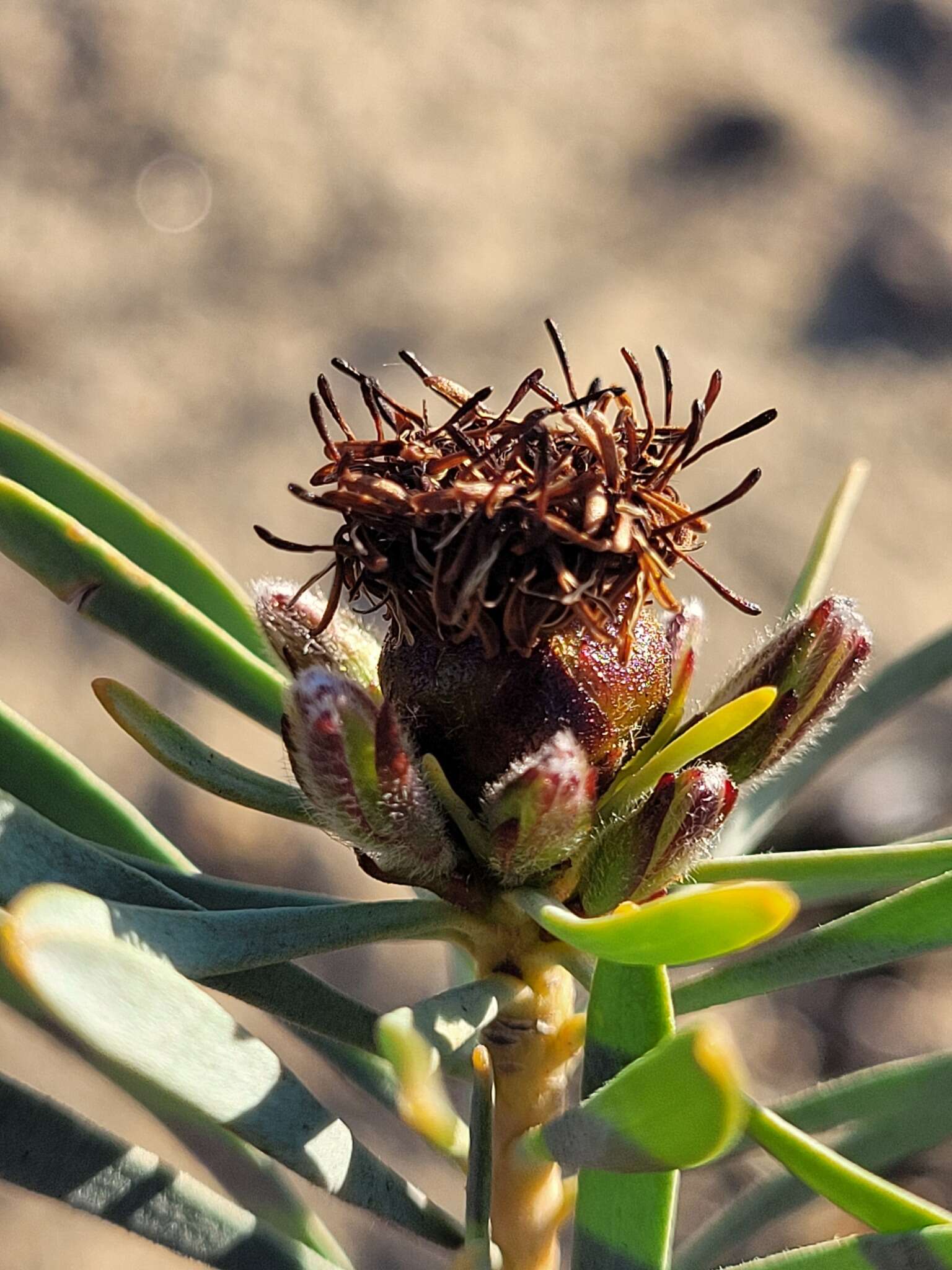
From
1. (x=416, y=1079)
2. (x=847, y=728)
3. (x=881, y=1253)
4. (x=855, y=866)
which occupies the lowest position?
(x=881, y=1253)

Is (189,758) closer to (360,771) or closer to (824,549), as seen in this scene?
(360,771)

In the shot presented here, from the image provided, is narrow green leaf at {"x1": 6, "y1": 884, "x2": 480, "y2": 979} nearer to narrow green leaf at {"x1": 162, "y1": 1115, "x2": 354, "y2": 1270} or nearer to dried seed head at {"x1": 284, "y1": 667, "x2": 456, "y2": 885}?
dried seed head at {"x1": 284, "y1": 667, "x2": 456, "y2": 885}

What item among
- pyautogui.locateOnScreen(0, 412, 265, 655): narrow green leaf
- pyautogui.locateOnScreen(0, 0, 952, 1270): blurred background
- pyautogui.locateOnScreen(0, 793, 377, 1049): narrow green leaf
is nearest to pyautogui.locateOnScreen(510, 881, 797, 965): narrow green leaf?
pyautogui.locateOnScreen(0, 793, 377, 1049): narrow green leaf

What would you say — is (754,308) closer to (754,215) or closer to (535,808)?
(754,215)

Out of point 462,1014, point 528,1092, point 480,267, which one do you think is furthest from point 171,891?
point 480,267

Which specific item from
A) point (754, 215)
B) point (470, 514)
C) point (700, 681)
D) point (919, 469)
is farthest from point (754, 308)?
point (470, 514)

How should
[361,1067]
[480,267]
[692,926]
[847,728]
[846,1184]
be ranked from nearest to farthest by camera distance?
[692,926] → [846,1184] → [361,1067] → [847,728] → [480,267]
